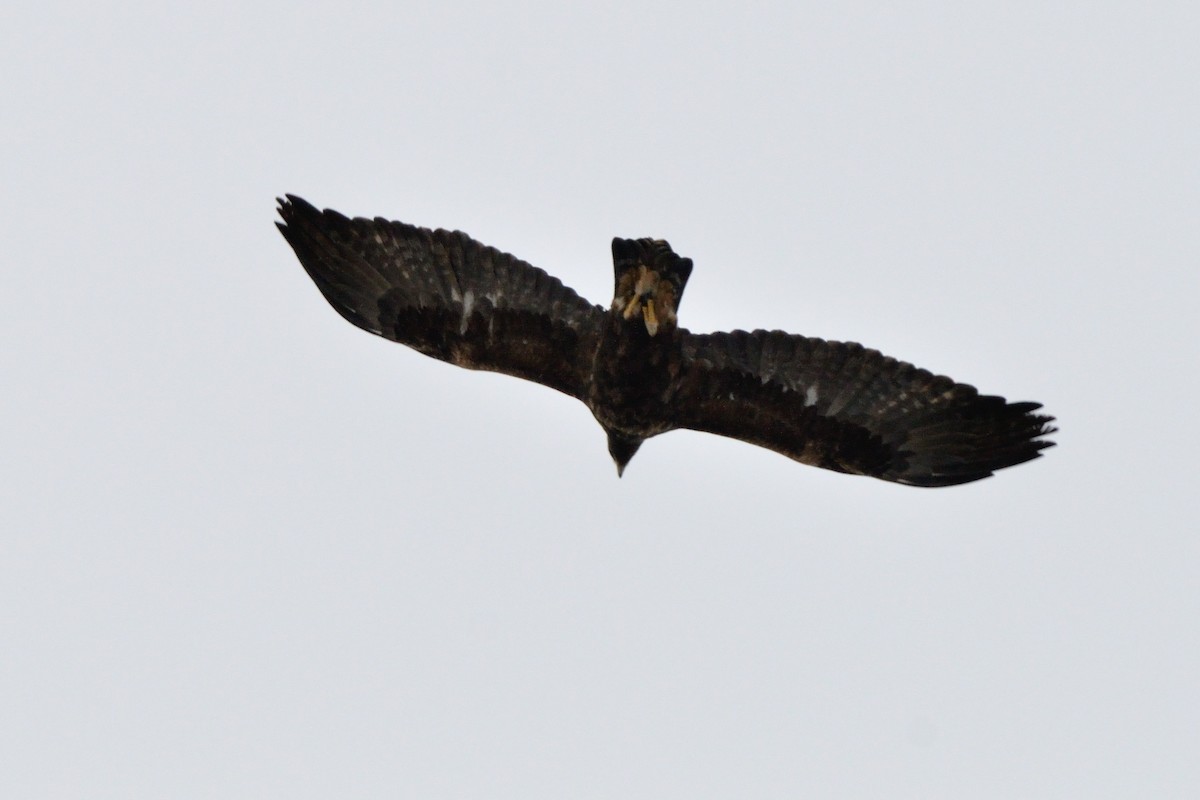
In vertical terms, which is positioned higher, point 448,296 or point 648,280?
point 648,280

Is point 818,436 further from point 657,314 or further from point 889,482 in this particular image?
point 657,314

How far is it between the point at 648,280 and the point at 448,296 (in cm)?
191

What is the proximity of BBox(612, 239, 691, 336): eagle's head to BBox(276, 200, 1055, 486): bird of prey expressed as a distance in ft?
0.03

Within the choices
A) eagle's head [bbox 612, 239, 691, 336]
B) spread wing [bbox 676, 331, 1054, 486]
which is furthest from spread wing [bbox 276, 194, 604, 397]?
spread wing [bbox 676, 331, 1054, 486]

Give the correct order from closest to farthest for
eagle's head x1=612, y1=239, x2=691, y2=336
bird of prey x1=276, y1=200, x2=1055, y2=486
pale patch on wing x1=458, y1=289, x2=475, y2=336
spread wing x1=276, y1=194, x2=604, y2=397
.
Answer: eagle's head x1=612, y1=239, x2=691, y2=336, bird of prey x1=276, y1=200, x2=1055, y2=486, spread wing x1=276, y1=194, x2=604, y2=397, pale patch on wing x1=458, y1=289, x2=475, y2=336

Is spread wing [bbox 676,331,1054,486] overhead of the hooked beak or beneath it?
beneath

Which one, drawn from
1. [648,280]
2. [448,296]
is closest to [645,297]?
[648,280]

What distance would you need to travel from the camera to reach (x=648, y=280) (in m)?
12.3

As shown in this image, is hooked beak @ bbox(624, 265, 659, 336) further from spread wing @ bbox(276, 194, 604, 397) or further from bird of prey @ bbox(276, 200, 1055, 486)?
spread wing @ bbox(276, 194, 604, 397)

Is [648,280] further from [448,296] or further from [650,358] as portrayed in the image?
[448,296]

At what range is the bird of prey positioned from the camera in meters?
12.7

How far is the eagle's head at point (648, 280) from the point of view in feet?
40.4

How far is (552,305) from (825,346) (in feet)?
7.19

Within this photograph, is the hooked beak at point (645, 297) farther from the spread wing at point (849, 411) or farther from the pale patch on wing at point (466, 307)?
the pale patch on wing at point (466, 307)
